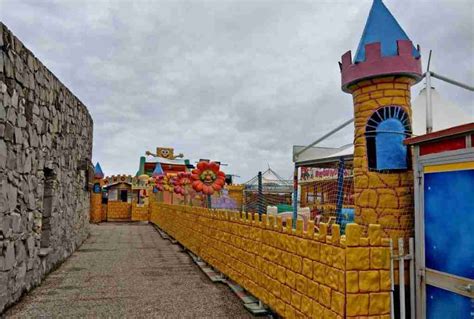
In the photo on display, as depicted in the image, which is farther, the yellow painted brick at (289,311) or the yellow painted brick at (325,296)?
the yellow painted brick at (289,311)

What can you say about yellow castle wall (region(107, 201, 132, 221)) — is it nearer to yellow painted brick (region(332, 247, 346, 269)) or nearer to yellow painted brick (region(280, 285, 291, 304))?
yellow painted brick (region(280, 285, 291, 304))

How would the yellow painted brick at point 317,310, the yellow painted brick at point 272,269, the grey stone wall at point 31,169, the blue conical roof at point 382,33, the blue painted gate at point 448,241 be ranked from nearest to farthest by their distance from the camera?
the blue painted gate at point 448,241 < the yellow painted brick at point 317,310 < the blue conical roof at point 382,33 < the yellow painted brick at point 272,269 < the grey stone wall at point 31,169

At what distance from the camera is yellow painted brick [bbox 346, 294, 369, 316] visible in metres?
3.42

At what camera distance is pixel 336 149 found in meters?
9.55

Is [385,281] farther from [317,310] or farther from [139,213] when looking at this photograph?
[139,213]

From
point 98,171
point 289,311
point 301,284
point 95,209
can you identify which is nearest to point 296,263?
point 301,284

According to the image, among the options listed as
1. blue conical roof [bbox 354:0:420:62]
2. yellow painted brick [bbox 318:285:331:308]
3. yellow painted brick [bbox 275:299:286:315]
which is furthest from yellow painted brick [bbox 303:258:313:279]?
blue conical roof [bbox 354:0:420:62]

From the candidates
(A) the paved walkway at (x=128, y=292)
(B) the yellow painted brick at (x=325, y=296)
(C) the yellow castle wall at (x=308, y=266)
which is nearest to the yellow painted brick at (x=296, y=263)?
(C) the yellow castle wall at (x=308, y=266)

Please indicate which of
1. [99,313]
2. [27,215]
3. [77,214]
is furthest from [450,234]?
[77,214]

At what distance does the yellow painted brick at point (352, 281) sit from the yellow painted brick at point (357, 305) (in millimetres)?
51

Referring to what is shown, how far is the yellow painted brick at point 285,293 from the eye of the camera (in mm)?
4648

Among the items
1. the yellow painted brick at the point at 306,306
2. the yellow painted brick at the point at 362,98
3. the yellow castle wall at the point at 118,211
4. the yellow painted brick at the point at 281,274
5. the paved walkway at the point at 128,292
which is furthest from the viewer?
the yellow castle wall at the point at 118,211

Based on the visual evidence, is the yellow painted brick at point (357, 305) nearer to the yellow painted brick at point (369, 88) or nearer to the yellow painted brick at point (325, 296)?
the yellow painted brick at point (325, 296)

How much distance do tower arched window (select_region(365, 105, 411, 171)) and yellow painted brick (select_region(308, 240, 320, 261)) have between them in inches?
38.7
